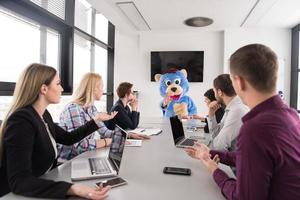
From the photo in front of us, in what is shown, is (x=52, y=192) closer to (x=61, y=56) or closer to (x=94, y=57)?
(x=61, y=56)

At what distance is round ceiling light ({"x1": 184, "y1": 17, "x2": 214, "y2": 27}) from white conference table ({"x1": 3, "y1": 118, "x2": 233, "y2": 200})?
3079 mm

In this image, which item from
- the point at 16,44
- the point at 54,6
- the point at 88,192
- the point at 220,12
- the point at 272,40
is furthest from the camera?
the point at 272,40

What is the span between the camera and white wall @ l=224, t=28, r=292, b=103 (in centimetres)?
462

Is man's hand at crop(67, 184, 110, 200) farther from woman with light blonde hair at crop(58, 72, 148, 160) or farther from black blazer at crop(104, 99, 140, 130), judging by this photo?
black blazer at crop(104, 99, 140, 130)

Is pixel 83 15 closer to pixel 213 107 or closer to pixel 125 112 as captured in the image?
pixel 125 112

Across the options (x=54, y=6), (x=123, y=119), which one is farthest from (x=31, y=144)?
(x=54, y=6)

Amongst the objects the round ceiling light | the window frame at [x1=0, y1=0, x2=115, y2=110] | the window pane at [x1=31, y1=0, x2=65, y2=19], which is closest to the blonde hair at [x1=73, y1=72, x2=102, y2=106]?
the window frame at [x1=0, y1=0, x2=115, y2=110]

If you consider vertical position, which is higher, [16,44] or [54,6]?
[54,6]

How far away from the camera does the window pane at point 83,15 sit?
12.0 feet

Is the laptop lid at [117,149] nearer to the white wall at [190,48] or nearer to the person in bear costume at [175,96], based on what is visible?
the person in bear costume at [175,96]

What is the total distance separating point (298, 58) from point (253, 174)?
182 inches

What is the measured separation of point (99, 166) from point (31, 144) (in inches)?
15.7

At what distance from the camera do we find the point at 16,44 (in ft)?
8.21

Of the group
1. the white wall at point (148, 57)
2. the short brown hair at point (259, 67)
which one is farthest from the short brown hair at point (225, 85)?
the white wall at point (148, 57)
